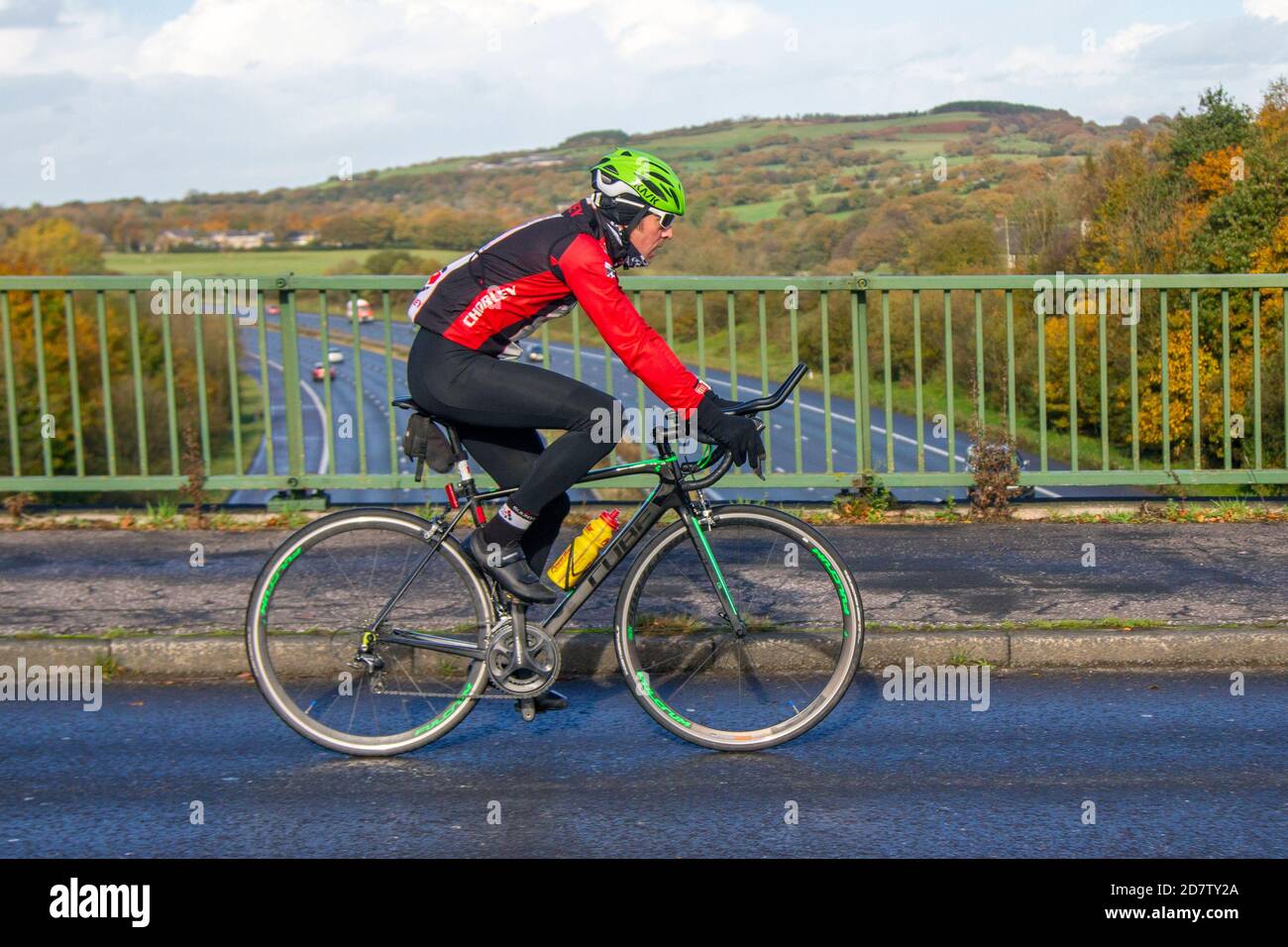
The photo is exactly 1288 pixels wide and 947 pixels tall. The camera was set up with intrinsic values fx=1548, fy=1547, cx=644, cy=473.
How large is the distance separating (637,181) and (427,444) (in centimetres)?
112

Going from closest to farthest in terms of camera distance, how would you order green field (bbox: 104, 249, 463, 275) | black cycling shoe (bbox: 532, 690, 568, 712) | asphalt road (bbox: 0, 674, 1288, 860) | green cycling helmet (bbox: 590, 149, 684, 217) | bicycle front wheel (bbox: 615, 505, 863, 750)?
asphalt road (bbox: 0, 674, 1288, 860) → green cycling helmet (bbox: 590, 149, 684, 217) → bicycle front wheel (bbox: 615, 505, 863, 750) → black cycling shoe (bbox: 532, 690, 568, 712) → green field (bbox: 104, 249, 463, 275)

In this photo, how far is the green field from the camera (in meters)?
13.1

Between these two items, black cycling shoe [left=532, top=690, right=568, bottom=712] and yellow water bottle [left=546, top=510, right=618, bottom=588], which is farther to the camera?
black cycling shoe [left=532, top=690, right=568, bottom=712]

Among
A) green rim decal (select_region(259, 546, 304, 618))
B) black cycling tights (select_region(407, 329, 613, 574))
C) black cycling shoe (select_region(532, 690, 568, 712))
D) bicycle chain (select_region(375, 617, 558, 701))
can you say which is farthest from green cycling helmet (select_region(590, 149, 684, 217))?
black cycling shoe (select_region(532, 690, 568, 712))

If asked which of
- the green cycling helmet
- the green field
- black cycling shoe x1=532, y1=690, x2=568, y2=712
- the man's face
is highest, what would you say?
the green field

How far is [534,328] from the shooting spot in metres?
Result: 5.30

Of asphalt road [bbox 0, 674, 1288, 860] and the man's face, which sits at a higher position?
the man's face

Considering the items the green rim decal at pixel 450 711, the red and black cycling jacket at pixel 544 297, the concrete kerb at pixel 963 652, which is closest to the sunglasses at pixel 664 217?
the red and black cycling jacket at pixel 544 297

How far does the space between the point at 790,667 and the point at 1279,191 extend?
2119 inches

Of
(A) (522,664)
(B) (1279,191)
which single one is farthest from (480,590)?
(B) (1279,191)

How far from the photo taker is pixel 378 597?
545cm

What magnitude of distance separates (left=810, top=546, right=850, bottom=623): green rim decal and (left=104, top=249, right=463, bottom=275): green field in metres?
3.89

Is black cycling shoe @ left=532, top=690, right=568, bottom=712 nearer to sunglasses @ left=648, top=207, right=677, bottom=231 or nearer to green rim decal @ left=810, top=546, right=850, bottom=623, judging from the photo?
green rim decal @ left=810, top=546, right=850, bottom=623

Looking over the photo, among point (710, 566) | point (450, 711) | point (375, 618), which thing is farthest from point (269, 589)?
point (710, 566)
